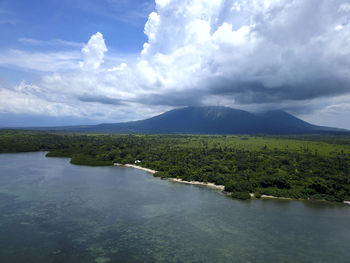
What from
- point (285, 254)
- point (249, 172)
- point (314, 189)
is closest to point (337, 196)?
point (314, 189)

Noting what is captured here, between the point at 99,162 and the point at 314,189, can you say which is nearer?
the point at 314,189

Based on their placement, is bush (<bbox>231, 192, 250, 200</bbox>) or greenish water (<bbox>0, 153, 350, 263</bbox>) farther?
bush (<bbox>231, 192, 250, 200</bbox>)

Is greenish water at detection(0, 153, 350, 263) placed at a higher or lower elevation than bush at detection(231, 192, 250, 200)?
lower

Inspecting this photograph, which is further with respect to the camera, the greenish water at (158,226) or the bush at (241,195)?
the bush at (241,195)

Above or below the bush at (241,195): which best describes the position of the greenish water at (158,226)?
below

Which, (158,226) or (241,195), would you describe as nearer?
(158,226)

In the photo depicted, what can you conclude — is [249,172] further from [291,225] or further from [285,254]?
[285,254]

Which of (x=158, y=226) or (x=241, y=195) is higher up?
(x=241, y=195)

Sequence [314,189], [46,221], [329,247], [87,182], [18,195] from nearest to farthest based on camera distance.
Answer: [329,247]
[46,221]
[18,195]
[314,189]
[87,182]
